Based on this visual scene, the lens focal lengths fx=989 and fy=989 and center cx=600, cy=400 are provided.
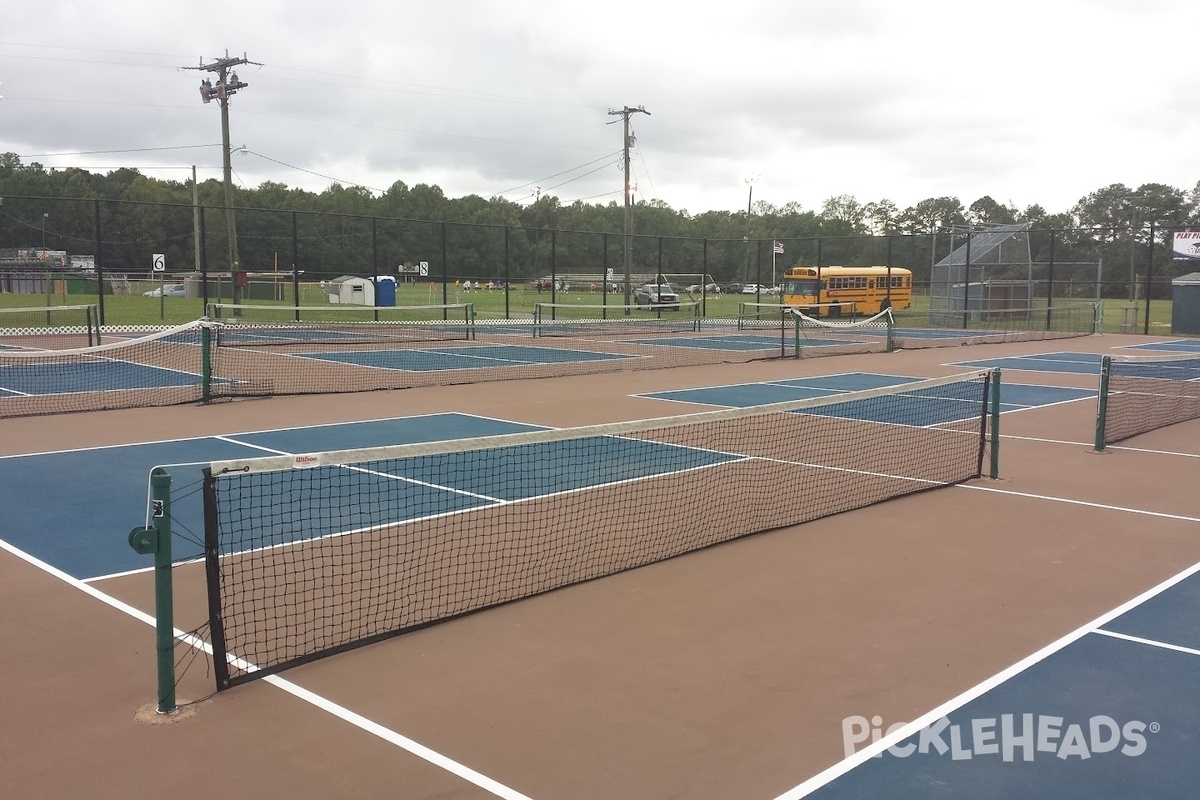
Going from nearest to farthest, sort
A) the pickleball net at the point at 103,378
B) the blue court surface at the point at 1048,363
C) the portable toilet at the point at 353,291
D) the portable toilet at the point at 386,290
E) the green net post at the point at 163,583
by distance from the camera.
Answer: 1. the green net post at the point at 163,583
2. the pickleball net at the point at 103,378
3. the blue court surface at the point at 1048,363
4. the portable toilet at the point at 386,290
5. the portable toilet at the point at 353,291

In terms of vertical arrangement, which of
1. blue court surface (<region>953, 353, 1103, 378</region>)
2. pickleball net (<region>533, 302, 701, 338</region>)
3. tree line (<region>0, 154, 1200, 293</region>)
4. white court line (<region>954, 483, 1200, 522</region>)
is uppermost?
tree line (<region>0, 154, 1200, 293</region>)

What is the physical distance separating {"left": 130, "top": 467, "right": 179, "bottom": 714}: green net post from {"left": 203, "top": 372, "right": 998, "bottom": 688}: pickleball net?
0.30 m

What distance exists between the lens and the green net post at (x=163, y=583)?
4.54 metres

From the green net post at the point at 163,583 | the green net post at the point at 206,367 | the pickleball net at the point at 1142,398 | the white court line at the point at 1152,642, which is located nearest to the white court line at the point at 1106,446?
the pickleball net at the point at 1142,398

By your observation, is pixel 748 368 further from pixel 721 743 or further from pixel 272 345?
pixel 721 743

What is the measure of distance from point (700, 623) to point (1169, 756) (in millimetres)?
2477

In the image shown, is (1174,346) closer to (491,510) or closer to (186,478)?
(491,510)

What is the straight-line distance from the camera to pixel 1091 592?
6.50 metres

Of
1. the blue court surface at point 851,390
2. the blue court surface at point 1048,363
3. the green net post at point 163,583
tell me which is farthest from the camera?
the blue court surface at point 1048,363

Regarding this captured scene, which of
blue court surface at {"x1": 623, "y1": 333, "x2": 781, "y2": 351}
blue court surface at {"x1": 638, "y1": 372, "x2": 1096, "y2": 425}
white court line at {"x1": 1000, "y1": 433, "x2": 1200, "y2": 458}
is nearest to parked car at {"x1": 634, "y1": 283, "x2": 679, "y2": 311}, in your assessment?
blue court surface at {"x1": 623, "y1": 333, "x2": 781, "y2": 351}

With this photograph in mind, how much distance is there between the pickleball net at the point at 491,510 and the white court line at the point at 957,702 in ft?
8.59

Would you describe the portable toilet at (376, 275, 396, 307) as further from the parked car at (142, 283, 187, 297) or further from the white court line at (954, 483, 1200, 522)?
the white court line at (954, 483, 1200, 522)

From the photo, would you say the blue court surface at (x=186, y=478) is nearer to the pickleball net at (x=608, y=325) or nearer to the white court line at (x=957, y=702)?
the white court line at (x=957, y=702)

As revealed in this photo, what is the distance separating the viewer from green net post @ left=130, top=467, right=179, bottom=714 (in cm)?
454
